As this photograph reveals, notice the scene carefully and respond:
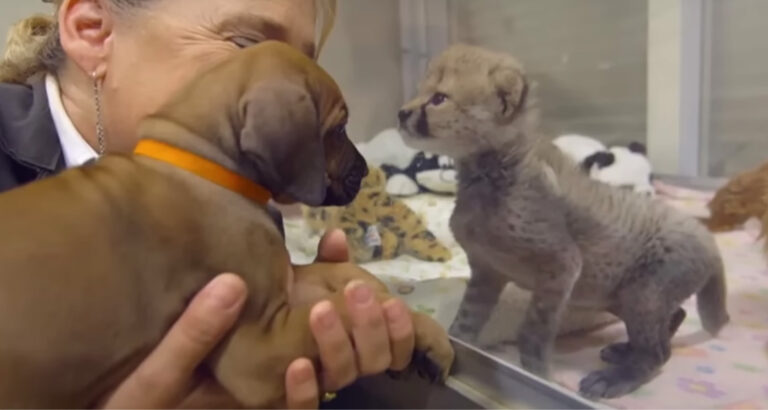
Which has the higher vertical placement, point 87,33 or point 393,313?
point 87,33

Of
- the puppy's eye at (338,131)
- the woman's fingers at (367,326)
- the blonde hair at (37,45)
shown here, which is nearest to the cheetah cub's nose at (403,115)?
the blonde hair at (37,45)

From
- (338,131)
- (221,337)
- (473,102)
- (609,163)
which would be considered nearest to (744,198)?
(609,163)

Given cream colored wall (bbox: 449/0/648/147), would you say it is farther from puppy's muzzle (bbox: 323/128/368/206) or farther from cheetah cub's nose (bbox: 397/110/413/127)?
puppy's muzzle (bbox: 323/128/368/206)

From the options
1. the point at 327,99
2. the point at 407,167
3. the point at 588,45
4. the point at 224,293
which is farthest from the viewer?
the point at 588,45

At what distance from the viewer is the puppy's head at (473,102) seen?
3.51 feet

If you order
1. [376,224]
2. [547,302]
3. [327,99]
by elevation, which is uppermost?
[327,99]

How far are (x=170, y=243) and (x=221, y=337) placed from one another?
115 millimetres

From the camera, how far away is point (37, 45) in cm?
131

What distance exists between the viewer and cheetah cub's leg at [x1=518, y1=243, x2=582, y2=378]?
1036 millimetres

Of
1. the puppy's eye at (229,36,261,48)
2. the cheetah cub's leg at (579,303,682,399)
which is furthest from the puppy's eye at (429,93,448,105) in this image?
the cheetah cub's leg at (579,303,682,399)

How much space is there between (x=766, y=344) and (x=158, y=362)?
745 mm

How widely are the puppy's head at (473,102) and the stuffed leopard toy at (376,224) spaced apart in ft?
1.04

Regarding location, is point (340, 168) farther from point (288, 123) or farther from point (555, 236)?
point (555, 236)

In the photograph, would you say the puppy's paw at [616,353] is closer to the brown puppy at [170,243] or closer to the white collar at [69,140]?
the brown puppy at [170,243]
